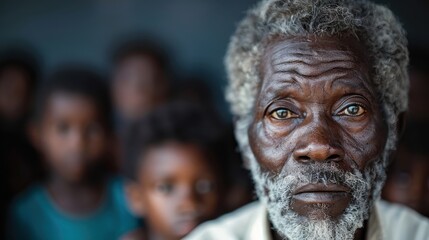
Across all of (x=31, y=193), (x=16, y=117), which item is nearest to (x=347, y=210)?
(x=31, y=193)

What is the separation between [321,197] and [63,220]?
2.10 m

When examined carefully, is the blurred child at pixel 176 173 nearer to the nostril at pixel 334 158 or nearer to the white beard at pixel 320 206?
the white beard at pixel 320 206

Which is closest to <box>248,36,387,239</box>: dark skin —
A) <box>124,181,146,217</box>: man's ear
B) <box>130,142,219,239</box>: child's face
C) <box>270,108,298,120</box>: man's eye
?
<box>270,108,298,120</box>: man's eye

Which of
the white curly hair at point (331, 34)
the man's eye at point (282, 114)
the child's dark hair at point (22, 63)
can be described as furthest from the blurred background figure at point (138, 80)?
the man's eye at point (282, 114)

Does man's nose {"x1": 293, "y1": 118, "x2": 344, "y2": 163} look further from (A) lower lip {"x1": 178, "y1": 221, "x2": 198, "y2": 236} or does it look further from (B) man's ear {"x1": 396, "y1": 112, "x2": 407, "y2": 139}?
(A) lower lip {"x1": 178, "y1": 221, "x2": 198, "y2": 236}

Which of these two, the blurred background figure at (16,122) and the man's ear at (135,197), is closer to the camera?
the man's ear at (135,197)

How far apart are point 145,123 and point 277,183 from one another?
5.06 ft

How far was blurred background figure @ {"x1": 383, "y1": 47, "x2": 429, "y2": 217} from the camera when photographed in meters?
4.14

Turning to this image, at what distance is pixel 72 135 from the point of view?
4.28m

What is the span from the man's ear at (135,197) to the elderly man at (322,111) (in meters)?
1.11

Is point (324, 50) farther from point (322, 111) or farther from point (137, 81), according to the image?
point (137, 81)

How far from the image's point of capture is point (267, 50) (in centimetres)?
281

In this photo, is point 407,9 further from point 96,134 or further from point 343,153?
point 343,153

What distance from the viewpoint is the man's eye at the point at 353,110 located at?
8.63 ft
